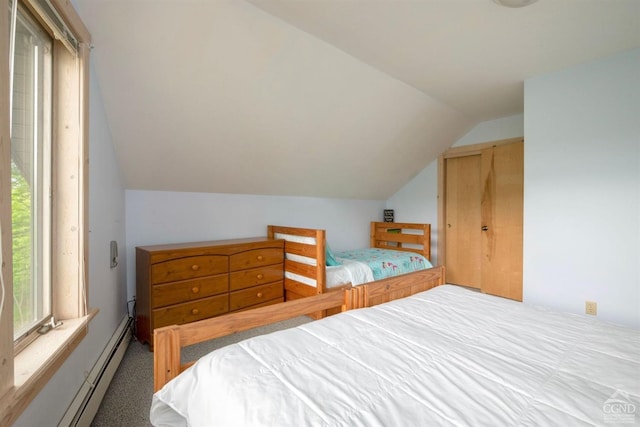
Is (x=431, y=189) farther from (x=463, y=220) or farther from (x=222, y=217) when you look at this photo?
(x=222, y=217)

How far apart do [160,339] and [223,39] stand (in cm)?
181

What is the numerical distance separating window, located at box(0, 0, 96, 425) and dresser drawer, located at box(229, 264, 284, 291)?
126 cm

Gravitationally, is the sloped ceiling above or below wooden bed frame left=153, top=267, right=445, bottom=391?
above

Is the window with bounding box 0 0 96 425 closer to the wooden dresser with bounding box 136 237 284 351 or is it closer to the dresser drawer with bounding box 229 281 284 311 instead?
the wooden dresser with bounding box 136 237 284 351

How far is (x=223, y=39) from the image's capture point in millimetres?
1892

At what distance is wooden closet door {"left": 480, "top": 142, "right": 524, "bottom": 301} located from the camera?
341cm

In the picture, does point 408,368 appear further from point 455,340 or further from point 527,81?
point 527,81

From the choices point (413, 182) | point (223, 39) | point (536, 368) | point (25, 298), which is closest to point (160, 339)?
point (25, 298)

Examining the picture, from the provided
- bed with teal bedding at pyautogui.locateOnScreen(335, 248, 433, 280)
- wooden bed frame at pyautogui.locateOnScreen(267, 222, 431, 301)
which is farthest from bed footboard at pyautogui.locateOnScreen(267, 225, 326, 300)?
bed with teal bedding at pyautogui.locateOnScreen(335, 248, 433, 280)

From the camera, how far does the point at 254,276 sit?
2746mm

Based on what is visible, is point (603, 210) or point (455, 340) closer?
point (455, 340)

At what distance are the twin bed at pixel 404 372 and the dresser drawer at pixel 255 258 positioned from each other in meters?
1.36

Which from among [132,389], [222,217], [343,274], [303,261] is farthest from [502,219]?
[132,389]

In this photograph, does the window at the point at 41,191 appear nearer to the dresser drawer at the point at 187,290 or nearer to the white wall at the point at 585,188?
the dresser drawer at the point at 187,290
